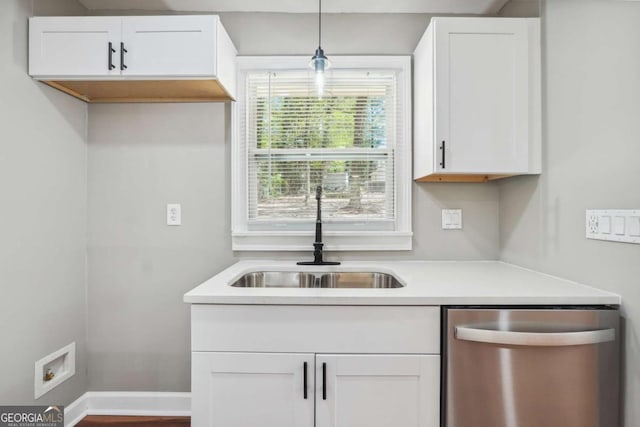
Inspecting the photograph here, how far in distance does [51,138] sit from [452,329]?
207 cm

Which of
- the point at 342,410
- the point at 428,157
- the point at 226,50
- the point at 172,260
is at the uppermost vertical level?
the point at 226,50

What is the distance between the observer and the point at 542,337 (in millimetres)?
1146

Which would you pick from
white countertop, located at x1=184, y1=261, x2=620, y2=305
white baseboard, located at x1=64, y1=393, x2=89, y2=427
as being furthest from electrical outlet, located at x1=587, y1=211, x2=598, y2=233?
white baseboard, located at x1=64, y1=393, x2=89, y2=427

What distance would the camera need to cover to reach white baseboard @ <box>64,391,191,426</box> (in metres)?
1.98

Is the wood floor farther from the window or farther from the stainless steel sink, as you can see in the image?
the window

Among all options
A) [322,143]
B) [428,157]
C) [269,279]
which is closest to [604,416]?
[428,157]

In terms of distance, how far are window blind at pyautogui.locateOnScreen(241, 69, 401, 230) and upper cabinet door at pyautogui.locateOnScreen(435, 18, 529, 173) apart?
452 millimetres

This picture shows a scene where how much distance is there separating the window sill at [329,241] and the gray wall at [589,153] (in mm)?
660

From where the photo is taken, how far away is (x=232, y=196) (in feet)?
6.57

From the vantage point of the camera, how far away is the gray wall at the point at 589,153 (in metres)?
1.15

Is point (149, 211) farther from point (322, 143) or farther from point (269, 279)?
point (322, 143)

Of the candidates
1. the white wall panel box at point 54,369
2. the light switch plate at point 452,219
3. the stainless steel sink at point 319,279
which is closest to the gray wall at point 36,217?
the white wall panel box at point 54,369

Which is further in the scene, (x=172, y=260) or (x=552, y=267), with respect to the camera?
(x=172, y=260)

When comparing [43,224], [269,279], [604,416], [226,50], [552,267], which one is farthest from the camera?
[269,279]
